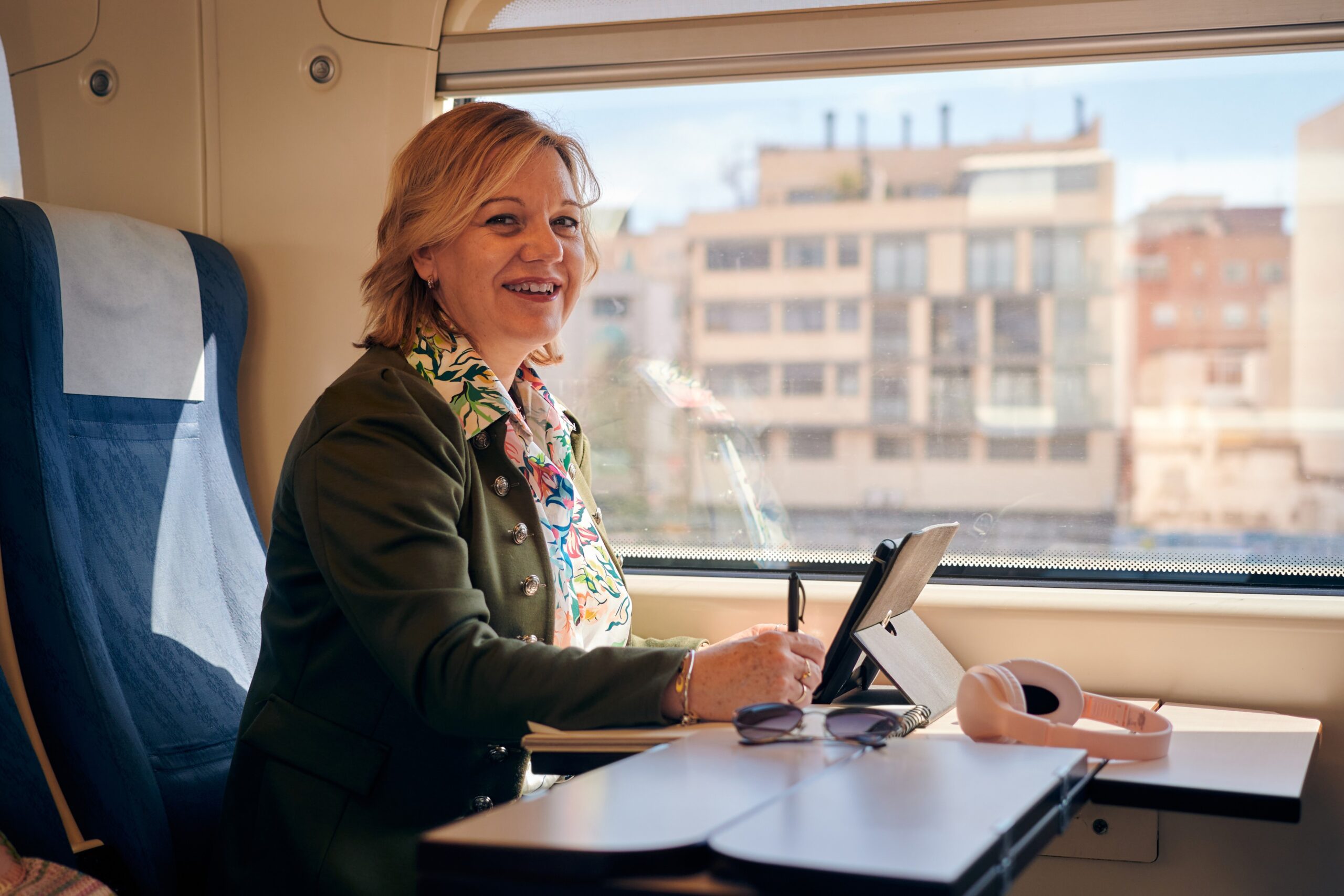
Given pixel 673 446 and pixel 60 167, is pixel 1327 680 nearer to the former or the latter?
Result: pixel 673 446

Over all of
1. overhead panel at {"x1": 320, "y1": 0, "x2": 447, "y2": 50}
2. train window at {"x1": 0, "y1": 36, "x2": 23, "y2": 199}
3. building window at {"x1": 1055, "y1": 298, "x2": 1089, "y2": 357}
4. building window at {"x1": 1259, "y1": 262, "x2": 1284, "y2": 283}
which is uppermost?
overhead panel at {"x1": 320, "y1": 0, "x2": 447, "y2": 50}

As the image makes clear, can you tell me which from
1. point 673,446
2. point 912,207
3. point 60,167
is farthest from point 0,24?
point 912,207

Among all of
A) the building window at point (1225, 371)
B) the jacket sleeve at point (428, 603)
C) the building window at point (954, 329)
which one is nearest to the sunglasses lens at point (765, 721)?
the jacket sleeve at point (428, 603)

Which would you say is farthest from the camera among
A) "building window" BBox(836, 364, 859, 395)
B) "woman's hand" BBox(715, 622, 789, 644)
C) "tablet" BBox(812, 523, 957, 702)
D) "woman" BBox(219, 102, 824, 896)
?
"building window" BBox(836, 364, 859, 395)

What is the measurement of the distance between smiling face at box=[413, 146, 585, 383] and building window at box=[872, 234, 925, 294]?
0.69m

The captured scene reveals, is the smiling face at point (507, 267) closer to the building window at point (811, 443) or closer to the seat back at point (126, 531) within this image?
the seat back at point (126, 531)

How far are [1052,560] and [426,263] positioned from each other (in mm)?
1181

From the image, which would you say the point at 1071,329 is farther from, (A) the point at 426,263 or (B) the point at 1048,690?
(A) the point at 426,263

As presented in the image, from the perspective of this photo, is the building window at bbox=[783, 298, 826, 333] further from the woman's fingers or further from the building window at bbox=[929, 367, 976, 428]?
the woman's fingers

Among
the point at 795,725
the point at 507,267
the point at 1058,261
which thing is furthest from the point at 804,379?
the point at 795,725

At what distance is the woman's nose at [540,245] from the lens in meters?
1.67

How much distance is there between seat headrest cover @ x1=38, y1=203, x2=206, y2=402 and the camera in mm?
1699

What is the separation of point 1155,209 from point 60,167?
2060 millimetres

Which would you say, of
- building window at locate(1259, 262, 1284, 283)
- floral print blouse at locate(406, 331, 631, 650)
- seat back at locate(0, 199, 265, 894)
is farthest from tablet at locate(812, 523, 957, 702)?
seat back at locate(0, 199, 265, 894)
